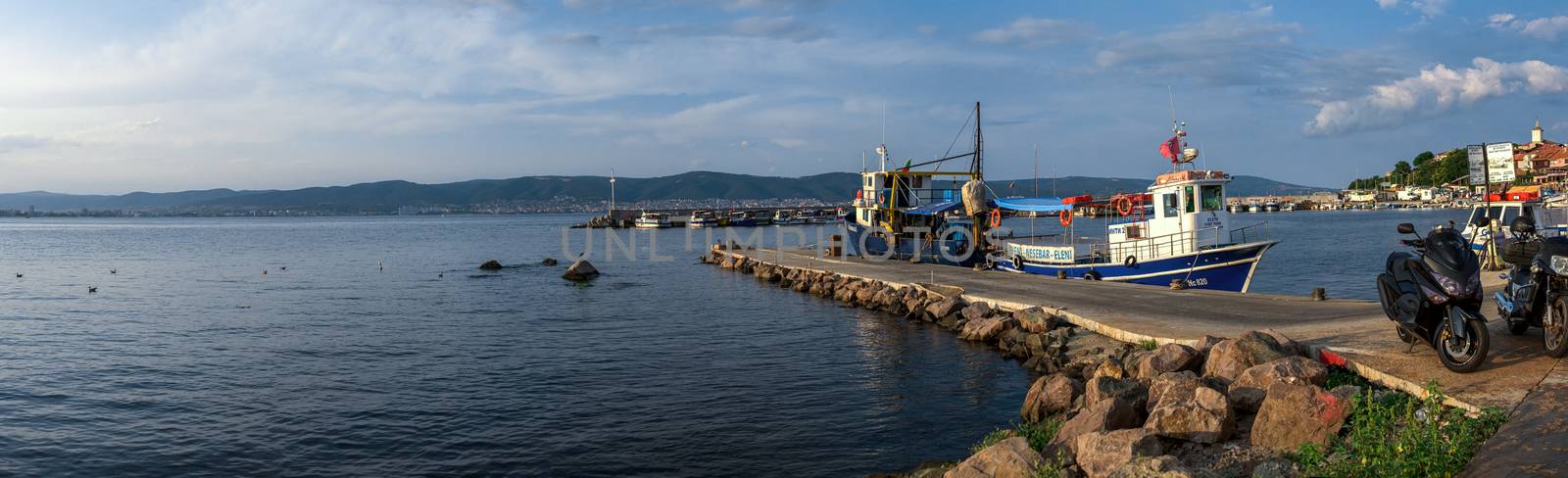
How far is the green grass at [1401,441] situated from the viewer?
6.60 m

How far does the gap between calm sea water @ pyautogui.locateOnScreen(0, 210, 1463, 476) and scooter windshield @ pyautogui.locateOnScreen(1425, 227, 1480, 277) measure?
594 cm

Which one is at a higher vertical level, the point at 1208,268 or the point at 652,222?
the point at 652,222

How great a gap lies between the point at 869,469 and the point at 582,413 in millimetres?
5478

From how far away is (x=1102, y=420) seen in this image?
998 centimetres

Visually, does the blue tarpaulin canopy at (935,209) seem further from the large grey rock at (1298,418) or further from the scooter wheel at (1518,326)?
the large grey rock at (1298,418)

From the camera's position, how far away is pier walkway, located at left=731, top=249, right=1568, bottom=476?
23.4 ft

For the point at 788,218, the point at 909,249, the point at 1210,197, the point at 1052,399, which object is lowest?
the point at 1052,399

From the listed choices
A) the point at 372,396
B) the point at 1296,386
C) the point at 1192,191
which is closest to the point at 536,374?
the point at 372,396

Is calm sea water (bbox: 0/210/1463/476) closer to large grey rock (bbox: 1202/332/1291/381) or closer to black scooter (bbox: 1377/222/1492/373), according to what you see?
large grey rock (bbox: 1202/332/1291/381)

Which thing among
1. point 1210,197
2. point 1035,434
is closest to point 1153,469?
point 1035,434

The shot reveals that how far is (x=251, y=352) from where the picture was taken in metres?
22.3

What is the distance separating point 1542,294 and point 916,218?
3028 centimetres

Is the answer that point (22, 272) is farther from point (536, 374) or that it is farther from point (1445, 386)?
point (1445, 386)

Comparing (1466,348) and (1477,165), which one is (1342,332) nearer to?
(1466,348)
